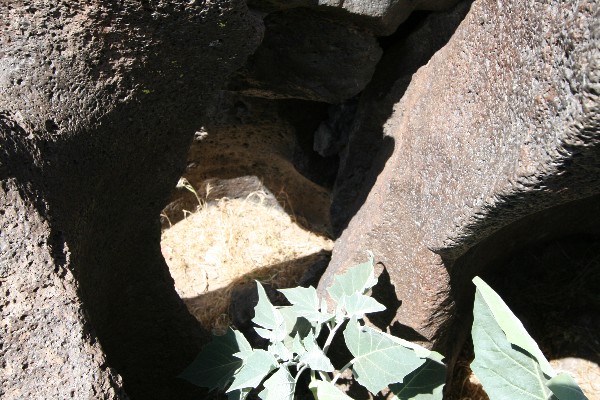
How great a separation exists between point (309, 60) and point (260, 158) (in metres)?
0.76

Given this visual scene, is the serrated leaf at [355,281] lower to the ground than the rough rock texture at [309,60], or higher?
lower

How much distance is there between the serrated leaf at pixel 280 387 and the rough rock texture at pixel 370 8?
603mm

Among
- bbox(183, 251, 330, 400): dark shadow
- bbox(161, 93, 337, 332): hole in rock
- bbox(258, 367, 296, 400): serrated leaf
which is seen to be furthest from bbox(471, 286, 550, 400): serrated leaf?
bbox(161, 93, 337, 332): hole in rock

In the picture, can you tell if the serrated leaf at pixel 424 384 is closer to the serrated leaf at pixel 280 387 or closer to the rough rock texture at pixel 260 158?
the serrated leaf at pixel 280 387

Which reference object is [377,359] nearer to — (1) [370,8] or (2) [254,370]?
(2) [254,370]

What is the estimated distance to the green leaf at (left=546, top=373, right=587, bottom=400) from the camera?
2.36 ft

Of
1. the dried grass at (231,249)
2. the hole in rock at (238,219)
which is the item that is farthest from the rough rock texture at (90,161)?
the dried grass at (231,249)

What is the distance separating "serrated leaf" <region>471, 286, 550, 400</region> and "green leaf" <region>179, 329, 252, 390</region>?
1.48 ft

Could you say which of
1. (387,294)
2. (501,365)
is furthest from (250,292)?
(501,365)

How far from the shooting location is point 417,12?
1.41 meters

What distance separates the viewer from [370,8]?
3.99 ft

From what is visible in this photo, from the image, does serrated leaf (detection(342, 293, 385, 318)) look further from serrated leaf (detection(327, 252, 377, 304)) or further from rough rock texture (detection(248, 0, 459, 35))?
rough rock texture (detection(248, 0, 459, 35))

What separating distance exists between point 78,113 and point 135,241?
0.30 m

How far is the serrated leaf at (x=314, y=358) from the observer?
3.56 feet
